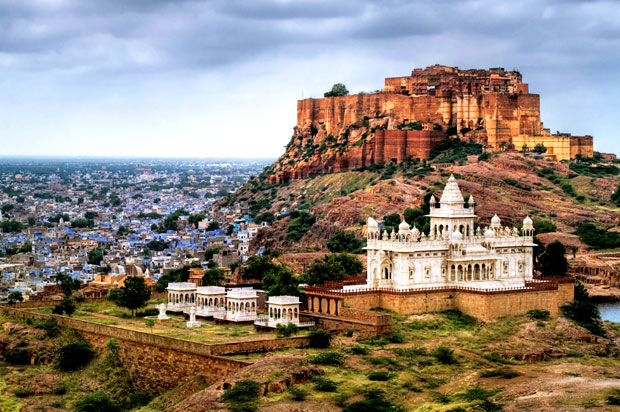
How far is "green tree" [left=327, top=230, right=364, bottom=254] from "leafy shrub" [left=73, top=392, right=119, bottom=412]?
129 feet

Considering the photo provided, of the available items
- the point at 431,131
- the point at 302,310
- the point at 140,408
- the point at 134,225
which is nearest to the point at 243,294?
the point at 302,310

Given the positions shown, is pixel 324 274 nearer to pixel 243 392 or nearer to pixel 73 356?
pixel 73 356

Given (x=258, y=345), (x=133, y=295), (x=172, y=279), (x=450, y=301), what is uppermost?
(x=450, y=301)

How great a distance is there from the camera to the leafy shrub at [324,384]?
4634 centimetres

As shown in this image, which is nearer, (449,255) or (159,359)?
(159,359)

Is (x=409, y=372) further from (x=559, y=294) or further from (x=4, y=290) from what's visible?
(x=4, y=290)

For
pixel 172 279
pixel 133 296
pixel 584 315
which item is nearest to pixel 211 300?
pixel 133 296

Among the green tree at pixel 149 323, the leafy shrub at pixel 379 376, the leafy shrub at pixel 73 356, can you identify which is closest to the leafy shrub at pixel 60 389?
the leafy shrub at pixel 73 356

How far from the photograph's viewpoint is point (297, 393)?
4591 cm

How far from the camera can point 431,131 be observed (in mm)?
A: 110375

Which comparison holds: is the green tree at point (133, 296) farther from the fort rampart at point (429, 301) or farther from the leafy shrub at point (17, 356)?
the fort rampart at point (429, 301)

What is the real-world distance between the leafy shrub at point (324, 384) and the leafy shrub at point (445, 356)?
615cm

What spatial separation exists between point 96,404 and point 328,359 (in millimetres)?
9759

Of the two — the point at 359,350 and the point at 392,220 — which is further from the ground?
the point at 392,220
